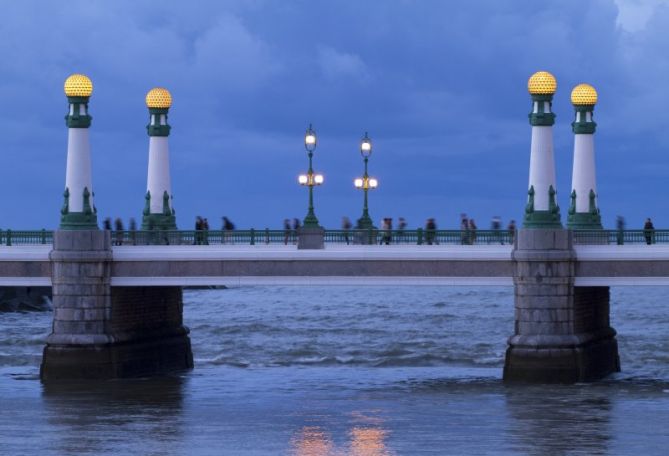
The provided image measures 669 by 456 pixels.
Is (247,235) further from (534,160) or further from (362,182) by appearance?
(534,160)

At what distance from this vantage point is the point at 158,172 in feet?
184

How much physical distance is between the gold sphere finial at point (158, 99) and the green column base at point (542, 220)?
13958 mm

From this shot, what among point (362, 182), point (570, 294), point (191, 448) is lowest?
point (191, 448)

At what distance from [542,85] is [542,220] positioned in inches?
157

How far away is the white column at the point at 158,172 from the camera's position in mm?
55875

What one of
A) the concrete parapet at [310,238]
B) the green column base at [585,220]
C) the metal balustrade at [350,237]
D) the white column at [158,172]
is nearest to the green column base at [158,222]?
the white column at [158,172]

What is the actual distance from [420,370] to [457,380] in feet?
18.3

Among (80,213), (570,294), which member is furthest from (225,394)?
(570,294)

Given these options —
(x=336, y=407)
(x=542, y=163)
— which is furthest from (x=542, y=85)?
(x=336, y=407)

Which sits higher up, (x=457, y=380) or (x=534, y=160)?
(x=534, y=160)

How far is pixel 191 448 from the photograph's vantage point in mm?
37656

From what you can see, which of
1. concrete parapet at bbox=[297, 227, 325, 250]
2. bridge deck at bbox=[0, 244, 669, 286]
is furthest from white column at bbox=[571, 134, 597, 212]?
concrete parapet at bbox=[297, 227, 325, 250]

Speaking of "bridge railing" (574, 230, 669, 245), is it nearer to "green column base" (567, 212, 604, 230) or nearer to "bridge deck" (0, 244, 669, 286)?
"bridge deck" (0, 244, 669, 286)

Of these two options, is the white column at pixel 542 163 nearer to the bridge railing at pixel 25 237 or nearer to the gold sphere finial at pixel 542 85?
the gold sphere finial at pixel 542 85
